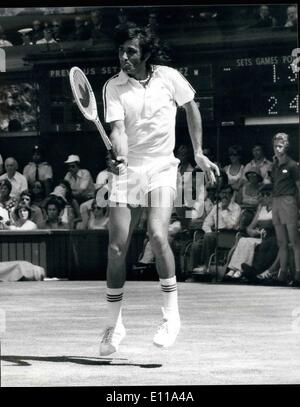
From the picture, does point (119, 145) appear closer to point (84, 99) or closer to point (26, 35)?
point (84, 99)

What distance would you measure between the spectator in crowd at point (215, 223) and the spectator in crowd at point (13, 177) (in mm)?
2258

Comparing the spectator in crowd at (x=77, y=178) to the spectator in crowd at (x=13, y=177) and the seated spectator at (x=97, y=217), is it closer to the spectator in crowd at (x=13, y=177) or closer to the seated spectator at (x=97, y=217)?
the seated spectator at (x=97, y=217)

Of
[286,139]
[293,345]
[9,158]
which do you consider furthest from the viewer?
[9,158]

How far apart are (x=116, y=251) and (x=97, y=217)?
718 centimetres

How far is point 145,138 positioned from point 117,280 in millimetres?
840

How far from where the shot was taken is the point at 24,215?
13586mm

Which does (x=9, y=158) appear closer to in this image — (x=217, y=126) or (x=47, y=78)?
(x=47, y=78)

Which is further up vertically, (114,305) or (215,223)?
(114,305)

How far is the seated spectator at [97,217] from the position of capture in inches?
525

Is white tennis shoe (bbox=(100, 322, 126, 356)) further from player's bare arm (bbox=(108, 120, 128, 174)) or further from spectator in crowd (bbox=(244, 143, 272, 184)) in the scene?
spectator in crowd (bbox=(244, 143, 272, 184))

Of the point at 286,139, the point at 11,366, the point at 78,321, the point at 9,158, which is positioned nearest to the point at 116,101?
the point at 11,366

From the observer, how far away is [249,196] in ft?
40.9

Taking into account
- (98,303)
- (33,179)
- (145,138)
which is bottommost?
(98,303)

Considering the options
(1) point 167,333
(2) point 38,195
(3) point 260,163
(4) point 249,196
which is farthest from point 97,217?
(1) point 167,333
